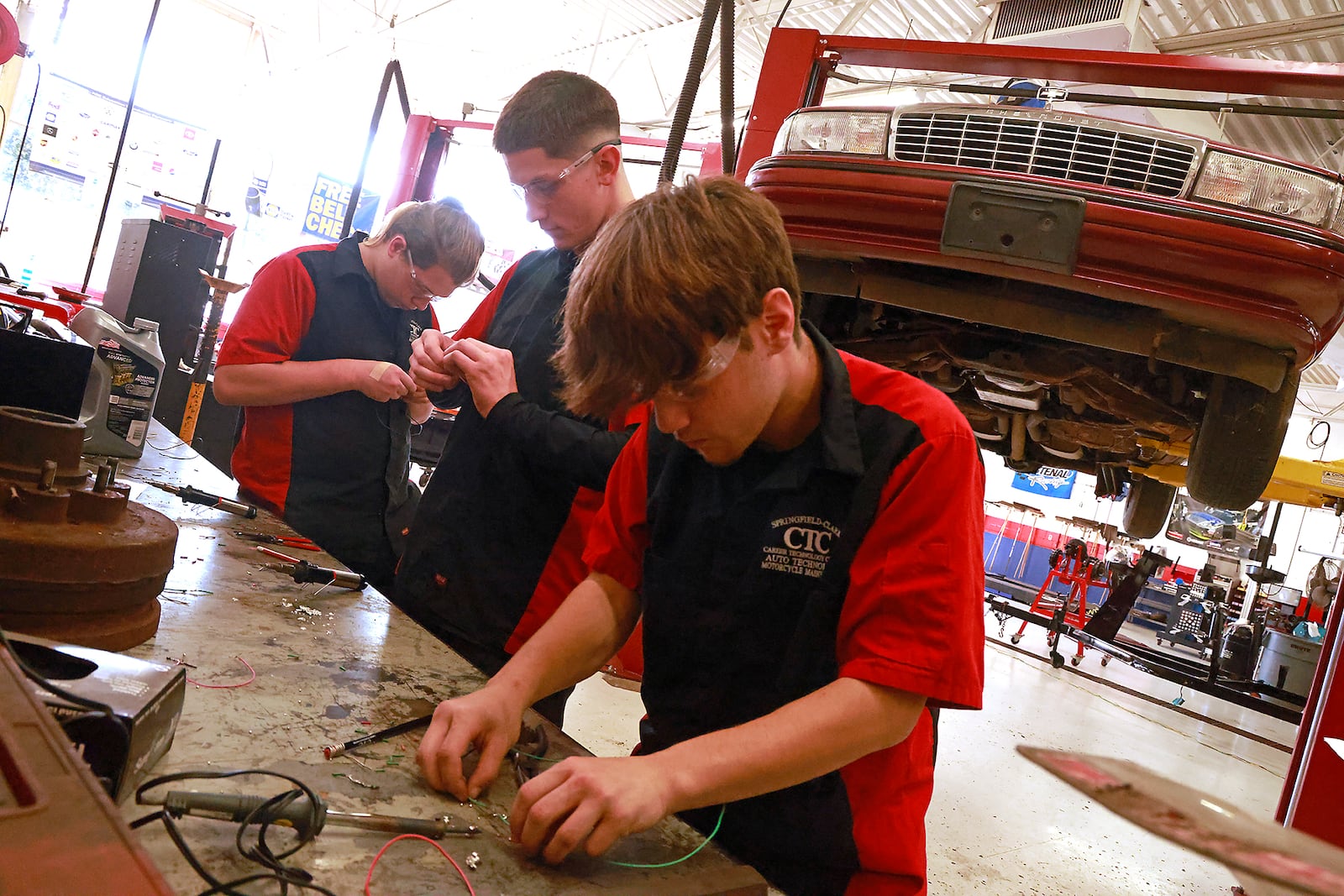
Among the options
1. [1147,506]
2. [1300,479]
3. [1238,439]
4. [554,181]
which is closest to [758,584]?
[554,181]

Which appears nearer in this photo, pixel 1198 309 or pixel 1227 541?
pixel 1198 309

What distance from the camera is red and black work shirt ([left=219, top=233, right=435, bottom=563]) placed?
1.75 metres

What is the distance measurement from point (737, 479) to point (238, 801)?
0.57m

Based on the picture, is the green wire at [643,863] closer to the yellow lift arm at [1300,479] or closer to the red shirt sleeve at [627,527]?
the red shirt sleeve at [627,527]

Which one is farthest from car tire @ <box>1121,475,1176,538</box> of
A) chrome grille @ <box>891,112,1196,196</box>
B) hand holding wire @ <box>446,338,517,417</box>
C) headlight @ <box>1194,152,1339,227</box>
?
hand holding wire @ <box>446,338,517,417</box>

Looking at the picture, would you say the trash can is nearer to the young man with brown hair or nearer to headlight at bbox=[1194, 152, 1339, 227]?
headlight at bbox=[1194, 152, 1339, 227]

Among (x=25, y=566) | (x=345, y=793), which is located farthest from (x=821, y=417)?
(x=25, y=566)

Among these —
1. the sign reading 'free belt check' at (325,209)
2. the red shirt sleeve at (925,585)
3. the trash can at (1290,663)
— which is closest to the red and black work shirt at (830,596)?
the red shirt sleeve at (925,585)

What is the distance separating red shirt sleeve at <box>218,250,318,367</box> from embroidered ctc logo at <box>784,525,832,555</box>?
1247 mm

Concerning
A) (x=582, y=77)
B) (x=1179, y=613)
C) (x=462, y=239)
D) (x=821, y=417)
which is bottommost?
(x=1179, y=613)

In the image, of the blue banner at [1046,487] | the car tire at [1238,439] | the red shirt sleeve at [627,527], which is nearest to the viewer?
the red shirt sleeve at [627,527]

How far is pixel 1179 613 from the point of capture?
11086 mm

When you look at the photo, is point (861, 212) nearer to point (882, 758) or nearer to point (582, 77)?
point (582, 77)

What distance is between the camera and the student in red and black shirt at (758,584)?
2.57 feet
